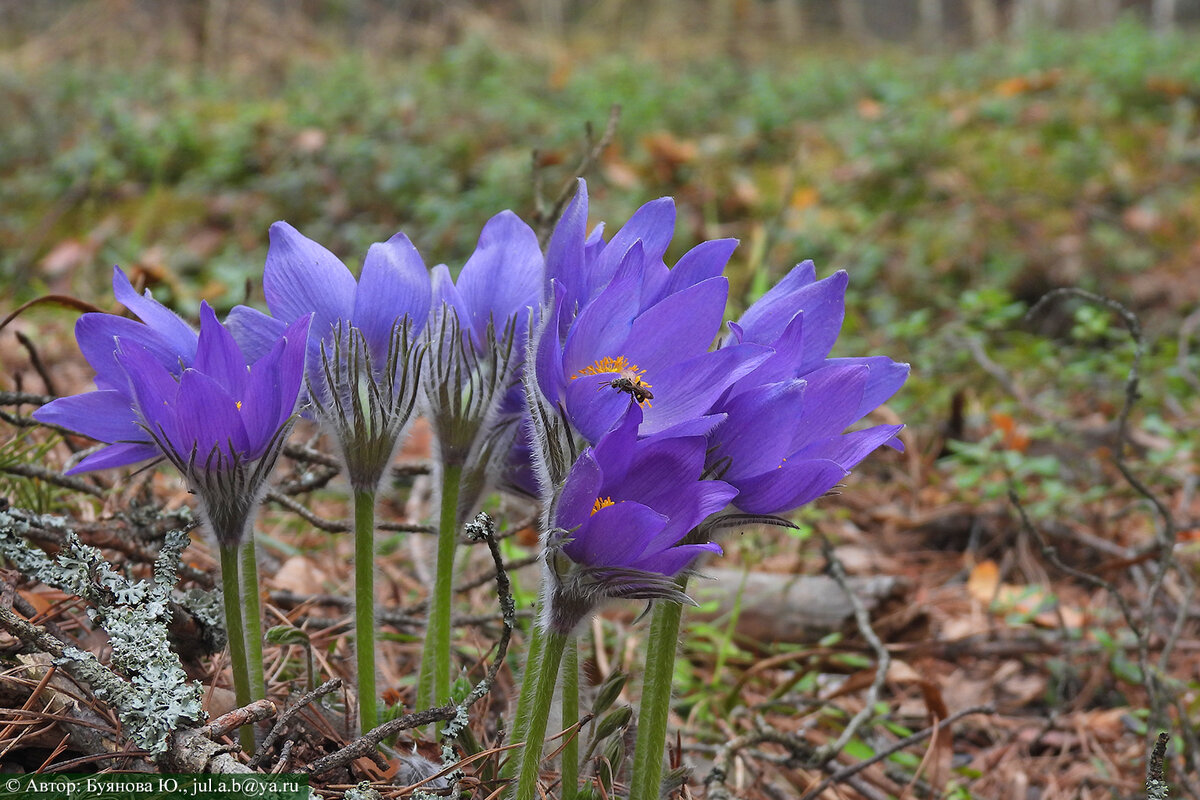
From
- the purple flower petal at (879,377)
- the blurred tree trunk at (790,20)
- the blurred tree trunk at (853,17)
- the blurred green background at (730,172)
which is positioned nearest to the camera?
the purple flower petal at (879,377)

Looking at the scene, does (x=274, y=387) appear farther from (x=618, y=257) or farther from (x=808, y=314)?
(x=808, y=314)

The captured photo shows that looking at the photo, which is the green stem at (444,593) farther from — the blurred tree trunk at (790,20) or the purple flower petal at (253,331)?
the blurred tree trunk at (790,20)

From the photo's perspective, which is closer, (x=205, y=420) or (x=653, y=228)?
(x=205, y=420)

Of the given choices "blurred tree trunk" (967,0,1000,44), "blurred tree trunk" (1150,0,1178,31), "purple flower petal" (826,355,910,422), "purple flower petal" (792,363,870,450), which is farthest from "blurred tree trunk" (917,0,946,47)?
"purple flower petal" (792,363,870,450)

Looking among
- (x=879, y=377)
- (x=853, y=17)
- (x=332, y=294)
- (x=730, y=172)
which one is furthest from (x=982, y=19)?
(x=332, y=294)

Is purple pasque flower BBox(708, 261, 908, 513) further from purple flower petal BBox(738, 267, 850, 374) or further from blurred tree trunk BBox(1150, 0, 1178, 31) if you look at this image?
blurred tree trunk BBox(1150, 0, 1178, 31)

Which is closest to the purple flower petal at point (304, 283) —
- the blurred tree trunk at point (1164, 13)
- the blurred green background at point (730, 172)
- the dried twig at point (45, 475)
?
the dried twig at point (45, 475)
